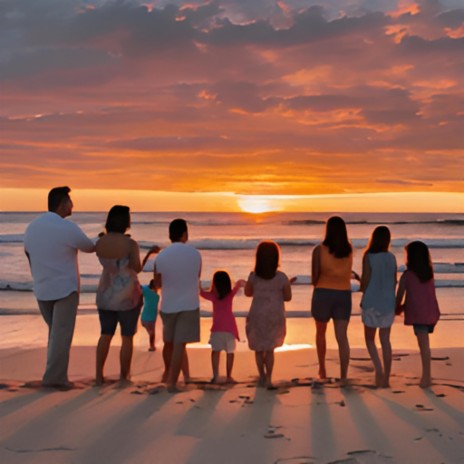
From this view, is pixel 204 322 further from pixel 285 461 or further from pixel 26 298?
pixel 285 461

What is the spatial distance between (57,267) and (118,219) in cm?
75

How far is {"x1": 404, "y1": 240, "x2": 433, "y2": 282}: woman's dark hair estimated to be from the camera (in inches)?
242

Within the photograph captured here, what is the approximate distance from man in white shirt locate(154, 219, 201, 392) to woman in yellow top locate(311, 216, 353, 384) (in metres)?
1.20

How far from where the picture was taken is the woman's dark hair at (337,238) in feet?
20.5

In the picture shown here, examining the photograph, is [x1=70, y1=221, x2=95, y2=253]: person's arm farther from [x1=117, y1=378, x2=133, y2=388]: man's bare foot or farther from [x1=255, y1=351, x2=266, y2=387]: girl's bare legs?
[x1=255, y1=351, x2=266, y2=387]: girl's bare legs

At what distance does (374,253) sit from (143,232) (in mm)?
44355

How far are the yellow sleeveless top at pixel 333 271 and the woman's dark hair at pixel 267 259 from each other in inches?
19.5

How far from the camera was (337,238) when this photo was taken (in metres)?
6.28

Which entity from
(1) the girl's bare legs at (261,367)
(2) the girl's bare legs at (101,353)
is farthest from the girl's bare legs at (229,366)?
(2) the girl's bare legs at (101,353)

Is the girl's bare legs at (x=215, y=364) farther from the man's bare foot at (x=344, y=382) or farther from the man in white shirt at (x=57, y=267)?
the man in white shirt at (x=57, y=267)

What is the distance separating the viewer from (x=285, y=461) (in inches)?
163

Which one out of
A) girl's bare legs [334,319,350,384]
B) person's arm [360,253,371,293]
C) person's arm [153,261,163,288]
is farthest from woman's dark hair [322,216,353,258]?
person's arm [153,261,163,288]

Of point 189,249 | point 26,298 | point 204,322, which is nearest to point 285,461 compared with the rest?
point 189,249

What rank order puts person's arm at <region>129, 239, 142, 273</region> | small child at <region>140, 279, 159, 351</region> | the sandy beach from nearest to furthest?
the sandy beach, person's arm at <region>129, 239, 142, 273</region>, small child at <region>140, 279, 159, 351</region>
